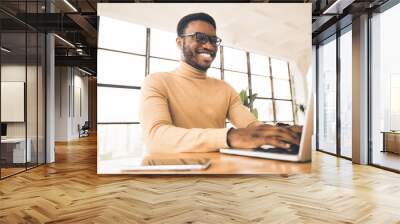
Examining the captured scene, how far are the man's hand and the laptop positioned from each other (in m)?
0.06

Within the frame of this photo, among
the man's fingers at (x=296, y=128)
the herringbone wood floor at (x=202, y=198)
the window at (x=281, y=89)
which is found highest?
the window at (x=281, y=89)

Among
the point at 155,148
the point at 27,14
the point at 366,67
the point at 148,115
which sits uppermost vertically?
the point at 27,14

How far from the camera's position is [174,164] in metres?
5.23

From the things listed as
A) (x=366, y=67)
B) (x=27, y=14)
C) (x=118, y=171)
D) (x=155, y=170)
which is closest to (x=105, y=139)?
(x=118, y=171)

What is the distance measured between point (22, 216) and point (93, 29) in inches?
204

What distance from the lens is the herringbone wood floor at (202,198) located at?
3.68 metres

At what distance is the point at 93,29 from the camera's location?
26.1 feet

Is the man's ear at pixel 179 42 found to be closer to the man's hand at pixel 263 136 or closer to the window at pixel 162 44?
the window at pixel 162 44

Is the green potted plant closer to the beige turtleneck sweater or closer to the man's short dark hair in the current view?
the beige turtleneck sweater

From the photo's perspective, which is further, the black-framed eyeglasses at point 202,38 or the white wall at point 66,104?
the white wall at point 66,104

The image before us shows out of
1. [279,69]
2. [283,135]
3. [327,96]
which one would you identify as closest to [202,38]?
[279,69]

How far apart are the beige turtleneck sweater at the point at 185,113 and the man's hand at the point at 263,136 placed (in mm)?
113

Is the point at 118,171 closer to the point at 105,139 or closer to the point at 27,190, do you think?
the point at 105,139

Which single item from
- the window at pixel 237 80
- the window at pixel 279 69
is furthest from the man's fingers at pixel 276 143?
the window at pixel 279 69
